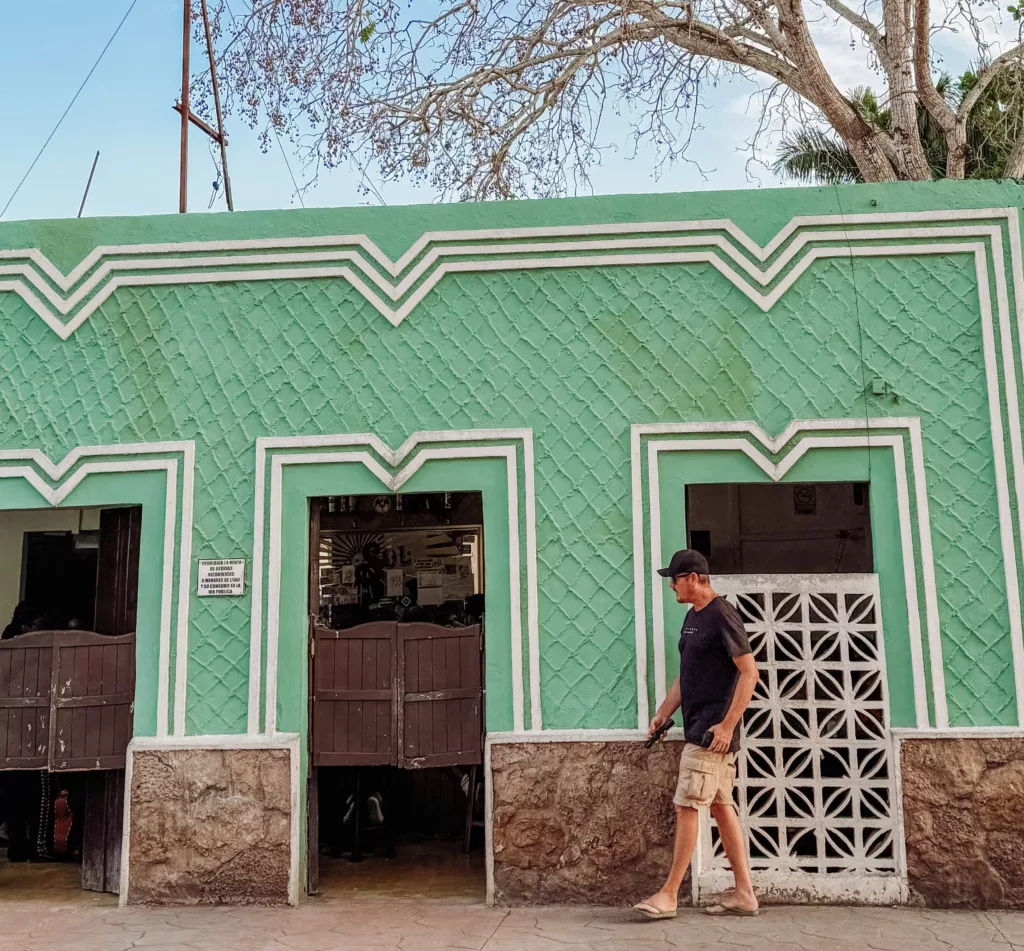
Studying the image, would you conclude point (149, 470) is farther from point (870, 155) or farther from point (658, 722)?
point (870, 155)

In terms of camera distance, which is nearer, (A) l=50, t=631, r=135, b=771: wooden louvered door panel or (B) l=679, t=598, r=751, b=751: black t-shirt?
(B) l=679, t=598, r=751, b=751: black t-shirt

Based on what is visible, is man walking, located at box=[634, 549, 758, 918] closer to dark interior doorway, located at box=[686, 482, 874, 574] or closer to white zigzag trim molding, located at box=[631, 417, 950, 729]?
white zigzag trim molding, located at box=[631, 417, 950, 729]

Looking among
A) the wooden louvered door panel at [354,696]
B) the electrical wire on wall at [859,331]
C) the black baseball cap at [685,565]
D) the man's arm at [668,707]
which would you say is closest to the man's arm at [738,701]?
the man's arm at [668,707]

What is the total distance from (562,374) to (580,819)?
2427 millimetres

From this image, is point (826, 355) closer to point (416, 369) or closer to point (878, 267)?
point (878, 267)

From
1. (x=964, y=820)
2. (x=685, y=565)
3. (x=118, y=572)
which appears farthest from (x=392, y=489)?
(x=964, y=820)

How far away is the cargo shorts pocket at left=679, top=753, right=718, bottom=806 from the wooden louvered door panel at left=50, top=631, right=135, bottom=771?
3.13 meters

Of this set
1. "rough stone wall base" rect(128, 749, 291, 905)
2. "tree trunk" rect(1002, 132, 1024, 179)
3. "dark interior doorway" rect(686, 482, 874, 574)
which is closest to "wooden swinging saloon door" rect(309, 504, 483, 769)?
"rough stone wall base" rect(128, 749, 291, 905)

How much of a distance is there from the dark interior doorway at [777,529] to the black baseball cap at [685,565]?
3.59 meters

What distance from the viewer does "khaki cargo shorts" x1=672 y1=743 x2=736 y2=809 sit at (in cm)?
489

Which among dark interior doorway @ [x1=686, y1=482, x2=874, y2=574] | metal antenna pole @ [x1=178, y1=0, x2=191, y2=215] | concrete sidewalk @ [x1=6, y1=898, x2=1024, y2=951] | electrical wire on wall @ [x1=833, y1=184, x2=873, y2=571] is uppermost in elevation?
metal antenna pole @ [x1=178, y1=0, x2=191, y2=215]

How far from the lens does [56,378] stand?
5.88 m

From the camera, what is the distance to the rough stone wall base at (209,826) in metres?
5.43

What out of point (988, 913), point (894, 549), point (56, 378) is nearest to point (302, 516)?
point (56, 378)
